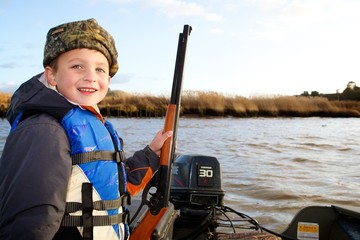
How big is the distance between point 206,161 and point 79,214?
2094mm

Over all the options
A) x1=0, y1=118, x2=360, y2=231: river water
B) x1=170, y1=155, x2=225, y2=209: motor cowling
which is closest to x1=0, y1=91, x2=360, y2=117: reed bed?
x1=0, y1=118, x2=360, y2=231: river water

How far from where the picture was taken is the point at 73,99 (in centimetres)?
212

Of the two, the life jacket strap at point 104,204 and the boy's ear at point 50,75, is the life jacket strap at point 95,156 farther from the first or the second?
the boy's ear at point 50,75

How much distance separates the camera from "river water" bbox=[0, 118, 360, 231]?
6.58m

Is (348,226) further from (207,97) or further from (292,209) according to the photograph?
(207,97)

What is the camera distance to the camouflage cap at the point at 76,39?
2.09 m

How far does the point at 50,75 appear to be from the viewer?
84.6 inches

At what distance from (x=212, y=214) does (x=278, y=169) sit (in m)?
6.45

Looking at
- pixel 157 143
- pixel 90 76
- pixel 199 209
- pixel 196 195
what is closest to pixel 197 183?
pixel 196 195

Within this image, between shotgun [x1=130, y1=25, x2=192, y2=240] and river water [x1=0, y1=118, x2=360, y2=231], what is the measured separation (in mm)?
2139

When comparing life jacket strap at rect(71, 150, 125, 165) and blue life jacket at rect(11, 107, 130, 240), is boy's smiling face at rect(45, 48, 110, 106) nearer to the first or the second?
blue life jacket at rect(11, 107, 130, 240)

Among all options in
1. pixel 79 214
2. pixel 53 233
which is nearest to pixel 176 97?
pixel 79 214

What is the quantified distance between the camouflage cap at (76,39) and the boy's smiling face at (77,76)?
0.03 meters

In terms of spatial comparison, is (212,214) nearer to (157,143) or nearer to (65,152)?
(157,143)
